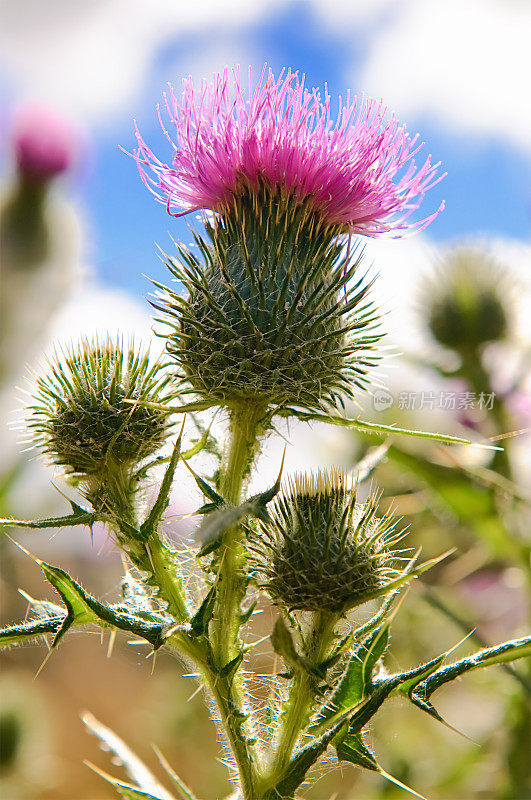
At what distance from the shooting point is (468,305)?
18.7ft

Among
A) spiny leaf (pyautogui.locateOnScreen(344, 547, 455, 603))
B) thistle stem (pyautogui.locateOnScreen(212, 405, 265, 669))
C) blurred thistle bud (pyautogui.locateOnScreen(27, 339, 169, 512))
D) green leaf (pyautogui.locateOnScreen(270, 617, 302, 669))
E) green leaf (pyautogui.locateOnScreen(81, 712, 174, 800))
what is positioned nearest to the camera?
green leaf (pyautogui.locateOnScreen(270, 617, 302, 669))

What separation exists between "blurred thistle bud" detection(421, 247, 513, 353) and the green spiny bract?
10.6 feet

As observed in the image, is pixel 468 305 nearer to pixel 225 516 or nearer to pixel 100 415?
→ pixel 100 415

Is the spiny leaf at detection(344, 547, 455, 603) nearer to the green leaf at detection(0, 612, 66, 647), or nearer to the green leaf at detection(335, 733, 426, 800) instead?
the green leaf at detection(335, 733, 426, 800)

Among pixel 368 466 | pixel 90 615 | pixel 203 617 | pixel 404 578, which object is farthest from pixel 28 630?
pixel 368 466

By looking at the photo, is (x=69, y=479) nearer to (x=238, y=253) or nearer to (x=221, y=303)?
(x=221, y=303)

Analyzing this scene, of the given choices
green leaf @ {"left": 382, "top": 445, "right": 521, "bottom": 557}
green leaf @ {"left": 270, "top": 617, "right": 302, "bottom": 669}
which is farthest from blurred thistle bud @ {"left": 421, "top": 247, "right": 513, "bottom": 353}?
green leaf @ {"left": 270, "top": 617, "right": 302, "bottom": 669}

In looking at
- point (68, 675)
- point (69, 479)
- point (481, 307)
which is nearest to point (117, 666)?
point (68, 675)

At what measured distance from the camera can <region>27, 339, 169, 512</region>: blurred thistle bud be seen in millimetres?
2424

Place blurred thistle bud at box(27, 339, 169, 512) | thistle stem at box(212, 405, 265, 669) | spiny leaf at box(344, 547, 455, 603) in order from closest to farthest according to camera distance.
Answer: spiny leaf at box(344, 547, 455, 603)
thistle stem at box(212, 405, 265, 669)
blurred thistle bud at box(27, 339, 169, 512)

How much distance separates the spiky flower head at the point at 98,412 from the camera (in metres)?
2.42

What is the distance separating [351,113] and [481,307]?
3480 millimetres

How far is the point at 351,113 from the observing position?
2611 mm

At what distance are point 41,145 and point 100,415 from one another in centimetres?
862
